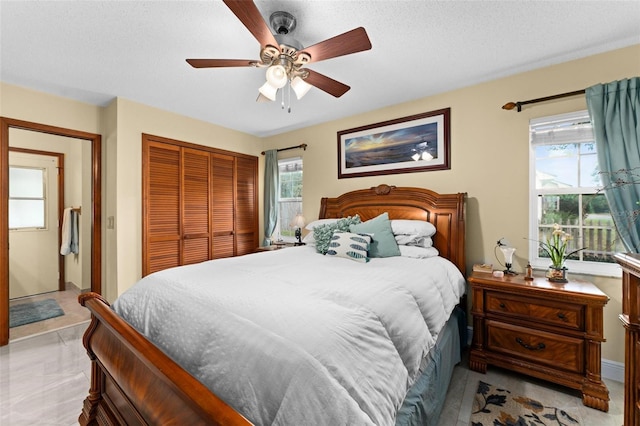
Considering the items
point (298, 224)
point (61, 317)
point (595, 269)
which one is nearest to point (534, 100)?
point (595, 269)

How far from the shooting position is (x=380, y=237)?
102 inches

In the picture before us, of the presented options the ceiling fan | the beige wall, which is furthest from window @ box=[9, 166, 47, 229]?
the beige wall

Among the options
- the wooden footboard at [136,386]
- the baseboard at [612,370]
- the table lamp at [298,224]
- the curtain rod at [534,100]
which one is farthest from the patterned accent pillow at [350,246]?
the baseboard at [612,370]

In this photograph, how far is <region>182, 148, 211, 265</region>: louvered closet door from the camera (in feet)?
12.2

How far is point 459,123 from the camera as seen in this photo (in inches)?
112

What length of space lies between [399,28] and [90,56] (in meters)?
2.47

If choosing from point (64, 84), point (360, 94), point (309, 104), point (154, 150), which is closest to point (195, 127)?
point (154, 150)

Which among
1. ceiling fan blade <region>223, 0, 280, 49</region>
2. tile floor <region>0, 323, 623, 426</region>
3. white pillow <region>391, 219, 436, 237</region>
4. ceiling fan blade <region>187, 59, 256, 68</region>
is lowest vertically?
tile floor <region>0, 323, 623, 426</region>

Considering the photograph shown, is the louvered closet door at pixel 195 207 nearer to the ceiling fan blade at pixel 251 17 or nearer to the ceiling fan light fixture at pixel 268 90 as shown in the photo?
the ceiling fan light fixture at pixel 268 90

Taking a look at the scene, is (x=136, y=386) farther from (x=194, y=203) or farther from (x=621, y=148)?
(x=621, y=148)

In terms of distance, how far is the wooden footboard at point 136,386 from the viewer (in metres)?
0.81

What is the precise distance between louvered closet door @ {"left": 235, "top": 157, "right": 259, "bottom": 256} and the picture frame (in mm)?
1653

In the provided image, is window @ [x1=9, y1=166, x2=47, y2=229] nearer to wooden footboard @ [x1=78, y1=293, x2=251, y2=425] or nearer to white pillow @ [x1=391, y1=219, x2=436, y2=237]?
wooden footboard @ [x1=78, y1=293, x2=251, y2=425]

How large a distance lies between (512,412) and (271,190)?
12.2ft
